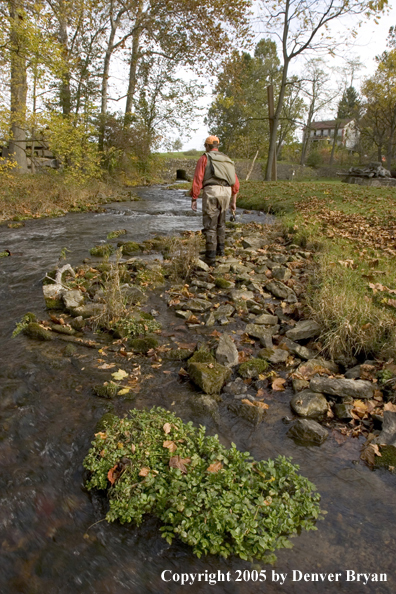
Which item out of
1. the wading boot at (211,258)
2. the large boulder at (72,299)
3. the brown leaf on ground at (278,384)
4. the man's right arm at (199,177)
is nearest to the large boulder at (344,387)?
the brown leaf on ground at (278,384)

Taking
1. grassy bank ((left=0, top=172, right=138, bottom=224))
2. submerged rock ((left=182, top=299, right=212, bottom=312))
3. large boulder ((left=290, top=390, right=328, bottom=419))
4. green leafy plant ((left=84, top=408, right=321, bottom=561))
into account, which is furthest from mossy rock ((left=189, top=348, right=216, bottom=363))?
grassy bank ((left=0, top=172, right=138, bottom=224))

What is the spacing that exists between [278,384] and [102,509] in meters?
2.40

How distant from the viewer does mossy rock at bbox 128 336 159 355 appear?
5281 mm

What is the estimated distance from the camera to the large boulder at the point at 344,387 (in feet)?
14.0

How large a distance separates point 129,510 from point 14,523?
0.84 metres

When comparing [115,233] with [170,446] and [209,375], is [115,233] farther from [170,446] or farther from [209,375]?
[170,446]

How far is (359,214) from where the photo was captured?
42.9ft

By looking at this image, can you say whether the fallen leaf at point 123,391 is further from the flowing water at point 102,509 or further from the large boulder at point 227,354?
the large boulder at point 227,354

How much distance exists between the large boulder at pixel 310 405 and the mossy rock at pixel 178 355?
1.49 meters

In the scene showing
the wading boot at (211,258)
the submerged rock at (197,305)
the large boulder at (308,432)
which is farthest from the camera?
the wading boot at (211,258)

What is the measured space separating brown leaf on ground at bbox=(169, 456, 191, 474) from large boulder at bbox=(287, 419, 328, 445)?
46.6 inches

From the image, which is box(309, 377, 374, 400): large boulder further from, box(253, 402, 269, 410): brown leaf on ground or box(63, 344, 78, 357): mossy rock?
box(63, 344, 78, 357): mossy rock

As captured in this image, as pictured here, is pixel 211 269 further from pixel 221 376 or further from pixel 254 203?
pixel 254 203

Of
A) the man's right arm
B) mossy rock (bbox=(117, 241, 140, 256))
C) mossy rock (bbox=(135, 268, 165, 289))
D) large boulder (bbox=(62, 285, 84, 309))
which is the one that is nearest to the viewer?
large boulder (bbox=(62, 285, 84, 309))
